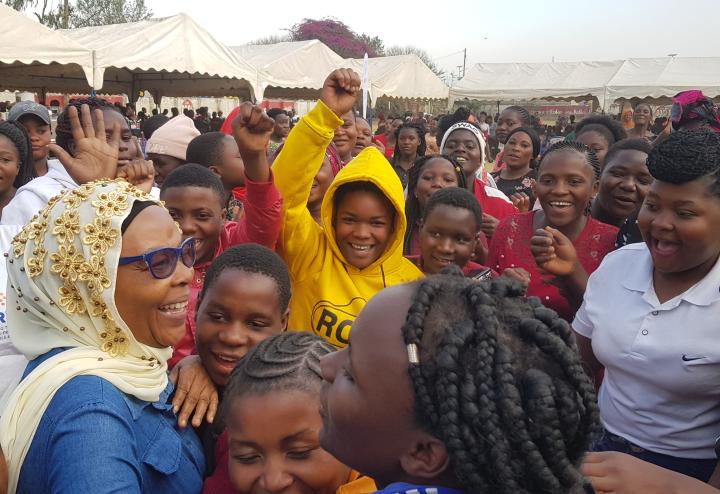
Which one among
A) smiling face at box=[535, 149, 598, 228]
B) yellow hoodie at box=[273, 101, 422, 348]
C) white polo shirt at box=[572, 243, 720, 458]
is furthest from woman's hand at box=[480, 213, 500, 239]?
white polo shirt at box=[572, 243, 720, 458]

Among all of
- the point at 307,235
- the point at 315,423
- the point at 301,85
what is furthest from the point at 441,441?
the point at 301,85

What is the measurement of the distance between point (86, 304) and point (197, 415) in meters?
0.53

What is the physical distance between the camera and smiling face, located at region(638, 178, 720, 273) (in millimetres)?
2289

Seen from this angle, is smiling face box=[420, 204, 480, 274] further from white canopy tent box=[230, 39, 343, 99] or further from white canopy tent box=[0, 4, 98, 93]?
white canopy tent box=[230, 39, 343, 99]

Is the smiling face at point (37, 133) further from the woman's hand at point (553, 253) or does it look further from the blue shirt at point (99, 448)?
the woman's hand at point (553, 253)

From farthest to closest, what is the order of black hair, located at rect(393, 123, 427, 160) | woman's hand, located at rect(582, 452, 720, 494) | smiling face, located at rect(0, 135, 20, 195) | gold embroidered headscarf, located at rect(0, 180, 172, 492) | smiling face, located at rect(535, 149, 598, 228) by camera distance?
1. black hair, located at rect(393, 123, 427, 160)
2. smiling face, located at rect(0, 135, 20, 195)
3. smiling face, located at rect(535, 149, 598, 228)
4. gold embroidered headscarf, located at rect(0, 180, 172, 492)
5. woman's hand, located at rect(582, 452, 720, 494)

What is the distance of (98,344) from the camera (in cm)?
165

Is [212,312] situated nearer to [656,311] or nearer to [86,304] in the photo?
[86,304]

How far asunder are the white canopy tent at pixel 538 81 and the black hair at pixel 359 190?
18.0m

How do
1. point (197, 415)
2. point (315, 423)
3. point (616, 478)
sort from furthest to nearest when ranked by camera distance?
point (197, 415) → point (315, 423) → point (616, 478)

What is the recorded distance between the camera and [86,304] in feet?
5.36

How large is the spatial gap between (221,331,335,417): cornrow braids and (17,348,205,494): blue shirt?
0.26 meters

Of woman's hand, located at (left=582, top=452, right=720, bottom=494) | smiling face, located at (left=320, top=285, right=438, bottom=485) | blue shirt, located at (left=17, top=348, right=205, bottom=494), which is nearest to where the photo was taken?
smiling face, located at (left=320, top=285, right=438, bottom=485)

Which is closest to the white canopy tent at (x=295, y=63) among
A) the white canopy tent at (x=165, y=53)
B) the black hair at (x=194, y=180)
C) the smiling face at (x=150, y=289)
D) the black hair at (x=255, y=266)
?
the white canopy tent at (x=165, y=53)
